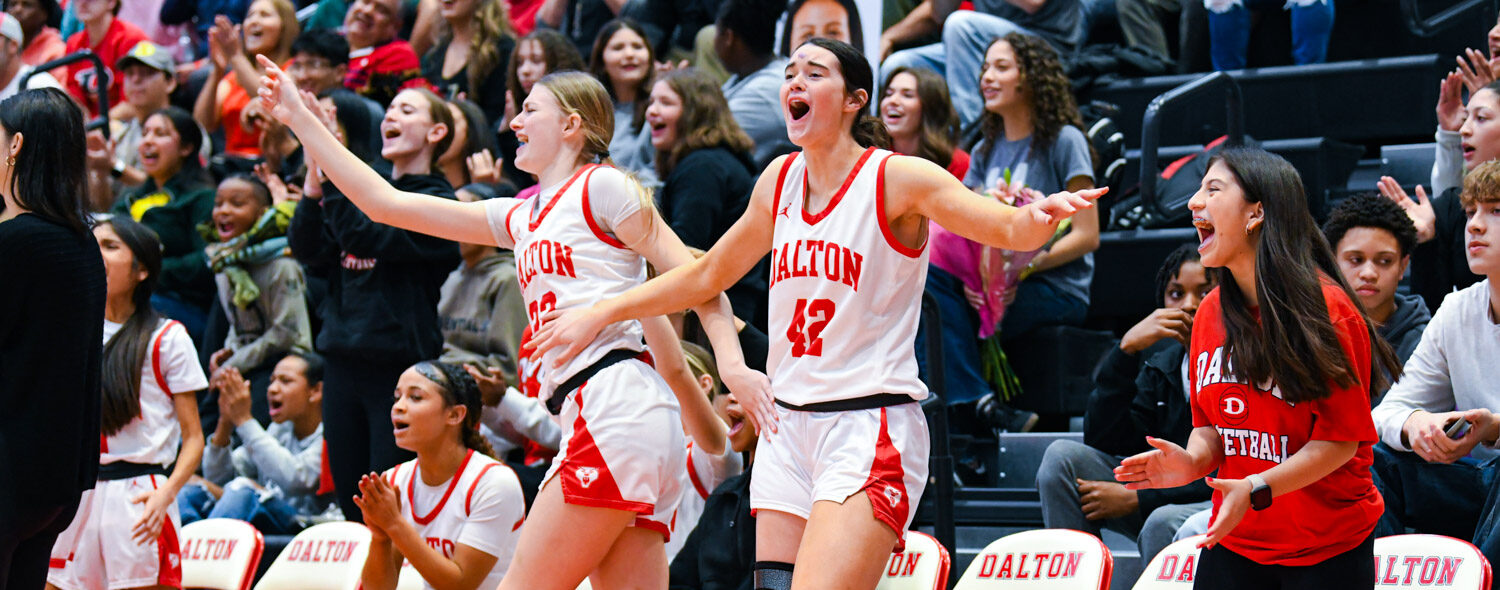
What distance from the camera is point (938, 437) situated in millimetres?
5102

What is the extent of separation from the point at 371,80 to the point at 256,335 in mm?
1756

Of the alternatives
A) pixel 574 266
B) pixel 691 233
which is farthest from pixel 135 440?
pixel 574 266

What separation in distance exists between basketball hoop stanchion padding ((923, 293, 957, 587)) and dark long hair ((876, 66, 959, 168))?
115 cm

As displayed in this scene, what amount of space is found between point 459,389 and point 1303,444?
3.05 meters

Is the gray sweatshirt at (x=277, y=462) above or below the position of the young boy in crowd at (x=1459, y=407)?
below

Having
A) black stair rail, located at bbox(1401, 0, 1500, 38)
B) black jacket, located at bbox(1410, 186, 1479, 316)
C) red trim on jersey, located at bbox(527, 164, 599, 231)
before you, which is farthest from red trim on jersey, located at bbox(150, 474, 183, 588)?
black stair rail, located at bbox(1401, 0, 1500, 38)

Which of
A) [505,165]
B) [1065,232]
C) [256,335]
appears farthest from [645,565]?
[505,165]

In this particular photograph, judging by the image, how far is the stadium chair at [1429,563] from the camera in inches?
150

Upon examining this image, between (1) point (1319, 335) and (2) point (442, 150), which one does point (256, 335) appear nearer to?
(2) point (442, 150)

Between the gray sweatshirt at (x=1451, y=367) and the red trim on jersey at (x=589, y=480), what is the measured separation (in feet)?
6.49

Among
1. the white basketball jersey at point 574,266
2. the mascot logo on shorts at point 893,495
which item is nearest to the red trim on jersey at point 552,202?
the white basketball jersey at point 574,266

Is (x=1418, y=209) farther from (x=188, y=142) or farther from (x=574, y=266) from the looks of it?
(x=188, y=142)

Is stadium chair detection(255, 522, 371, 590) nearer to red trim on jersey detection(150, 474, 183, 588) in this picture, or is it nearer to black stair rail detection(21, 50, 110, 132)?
red trim on jersey detection(150, 474, 183, 588)

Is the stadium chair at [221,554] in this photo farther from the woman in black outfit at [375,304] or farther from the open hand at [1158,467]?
the open hand at [1158,467]
